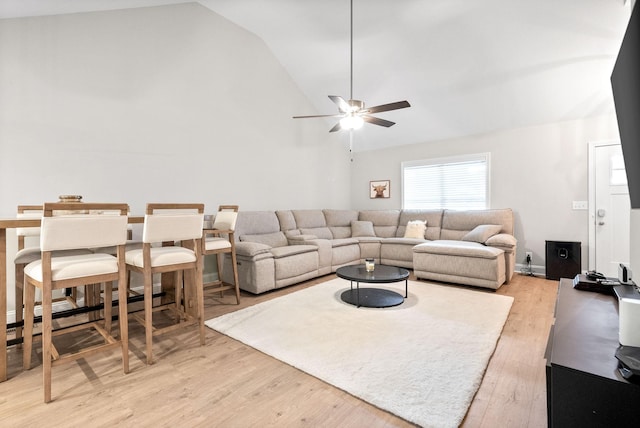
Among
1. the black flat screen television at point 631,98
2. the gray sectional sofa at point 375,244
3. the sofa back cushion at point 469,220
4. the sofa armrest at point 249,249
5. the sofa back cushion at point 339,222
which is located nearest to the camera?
the black flat screen television at point 631,98

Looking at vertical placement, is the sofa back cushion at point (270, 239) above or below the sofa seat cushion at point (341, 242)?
above

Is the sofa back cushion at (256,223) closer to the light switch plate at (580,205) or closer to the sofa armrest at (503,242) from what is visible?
the sofa armrest at (503,242)

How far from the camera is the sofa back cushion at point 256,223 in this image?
4.12 metres

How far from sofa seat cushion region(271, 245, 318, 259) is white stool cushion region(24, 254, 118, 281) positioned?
1.97 meters

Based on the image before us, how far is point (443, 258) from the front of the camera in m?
3.97

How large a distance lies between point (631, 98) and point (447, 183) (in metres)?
4.31

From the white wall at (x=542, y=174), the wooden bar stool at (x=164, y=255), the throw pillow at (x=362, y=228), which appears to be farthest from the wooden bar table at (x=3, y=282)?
the white wall at (x=542, y=174)

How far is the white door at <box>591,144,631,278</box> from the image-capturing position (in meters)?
3.91

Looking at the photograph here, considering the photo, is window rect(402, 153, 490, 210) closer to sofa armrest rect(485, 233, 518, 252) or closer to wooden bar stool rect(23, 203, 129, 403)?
sofa armrest rect(485, 233, 518, 252)

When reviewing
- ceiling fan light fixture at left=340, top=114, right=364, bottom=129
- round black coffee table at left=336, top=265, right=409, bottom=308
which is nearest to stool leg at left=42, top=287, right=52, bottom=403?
round black coffee table at left=336, top=265, right=409, bottom=308

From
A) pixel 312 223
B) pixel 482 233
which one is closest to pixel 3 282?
pixel 312 223

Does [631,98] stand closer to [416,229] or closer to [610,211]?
[610,211]

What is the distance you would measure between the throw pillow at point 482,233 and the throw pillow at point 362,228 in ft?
5.52

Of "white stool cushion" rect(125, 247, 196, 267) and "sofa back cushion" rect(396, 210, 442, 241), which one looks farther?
"sofa back cushion" rect(396, 210, 442, 241)
